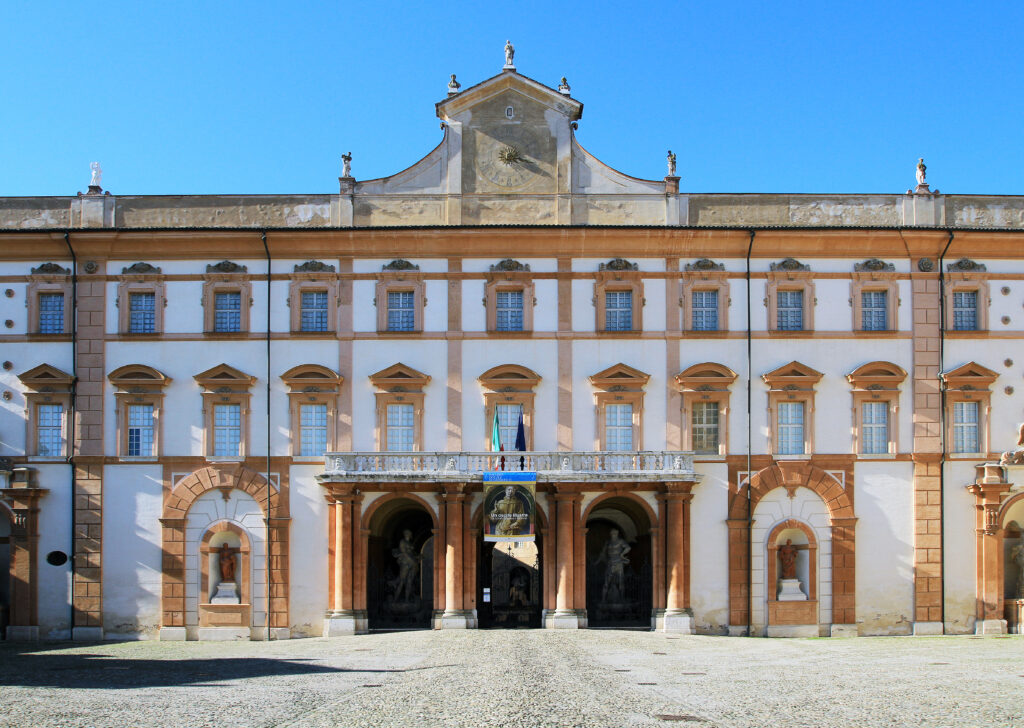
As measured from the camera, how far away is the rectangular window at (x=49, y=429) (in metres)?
40.8

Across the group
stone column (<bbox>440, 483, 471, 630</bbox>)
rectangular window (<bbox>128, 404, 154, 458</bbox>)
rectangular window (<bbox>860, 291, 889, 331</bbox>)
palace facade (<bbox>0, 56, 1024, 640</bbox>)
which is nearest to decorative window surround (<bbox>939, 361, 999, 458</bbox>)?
palace facade (<bbox>0, 56, 1024, 640</bbox>)

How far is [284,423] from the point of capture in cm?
4053

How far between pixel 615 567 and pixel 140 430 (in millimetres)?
16605

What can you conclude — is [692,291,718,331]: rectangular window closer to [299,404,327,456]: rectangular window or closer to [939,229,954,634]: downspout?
[939,229,954,634]: downspout

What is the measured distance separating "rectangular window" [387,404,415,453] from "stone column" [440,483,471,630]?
2.37 metres

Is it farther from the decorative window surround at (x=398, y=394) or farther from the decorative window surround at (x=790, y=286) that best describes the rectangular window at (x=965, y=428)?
the decorative window surround at (x=398, y=394)

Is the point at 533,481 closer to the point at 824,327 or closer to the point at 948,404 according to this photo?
the point at 824,327

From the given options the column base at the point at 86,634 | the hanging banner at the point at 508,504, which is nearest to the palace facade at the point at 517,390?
the column base at the point at 86,634

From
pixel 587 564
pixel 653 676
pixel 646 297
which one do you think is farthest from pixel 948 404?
pixel 653 676

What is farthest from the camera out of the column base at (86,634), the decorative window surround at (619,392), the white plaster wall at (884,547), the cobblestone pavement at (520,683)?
the decorative window surround at (619,392)

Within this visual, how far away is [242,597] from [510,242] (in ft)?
48.2

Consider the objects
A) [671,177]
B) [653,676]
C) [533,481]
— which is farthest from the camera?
[671,177]

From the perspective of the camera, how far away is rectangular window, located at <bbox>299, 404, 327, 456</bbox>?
40625mm

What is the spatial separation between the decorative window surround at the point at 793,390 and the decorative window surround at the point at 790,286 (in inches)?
52.5
